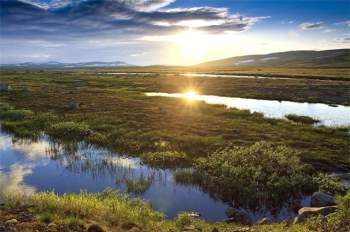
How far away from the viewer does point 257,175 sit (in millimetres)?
20688

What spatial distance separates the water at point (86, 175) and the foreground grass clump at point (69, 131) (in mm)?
3127

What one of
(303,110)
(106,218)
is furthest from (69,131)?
(303,110)

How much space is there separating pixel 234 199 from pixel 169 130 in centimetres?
1731

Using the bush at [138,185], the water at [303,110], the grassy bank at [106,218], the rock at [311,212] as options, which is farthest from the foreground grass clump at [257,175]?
the water at [303,110]

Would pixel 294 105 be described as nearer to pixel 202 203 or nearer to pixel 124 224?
pixel 202 203

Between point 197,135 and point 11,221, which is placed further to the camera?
point 197,135

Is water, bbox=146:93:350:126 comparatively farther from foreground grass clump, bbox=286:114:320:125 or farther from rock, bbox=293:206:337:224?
rock, bbox=293:206:337:224

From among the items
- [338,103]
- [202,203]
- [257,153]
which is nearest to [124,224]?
[202,203]

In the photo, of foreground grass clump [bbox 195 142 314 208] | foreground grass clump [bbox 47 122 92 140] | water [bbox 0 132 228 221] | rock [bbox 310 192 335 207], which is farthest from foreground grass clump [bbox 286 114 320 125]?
rock [bbox 310 192 335 207]

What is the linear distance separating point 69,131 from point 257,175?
67.7ft

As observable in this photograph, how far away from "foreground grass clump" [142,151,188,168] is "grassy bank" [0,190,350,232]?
29.4 feet

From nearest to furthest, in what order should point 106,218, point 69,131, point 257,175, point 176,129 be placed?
1. point 106,218
2. point 257,175
3. point 69,131
4. point 176,129

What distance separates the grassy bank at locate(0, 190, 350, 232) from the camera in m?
12.5

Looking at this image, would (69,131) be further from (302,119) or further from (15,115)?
(302,119)
